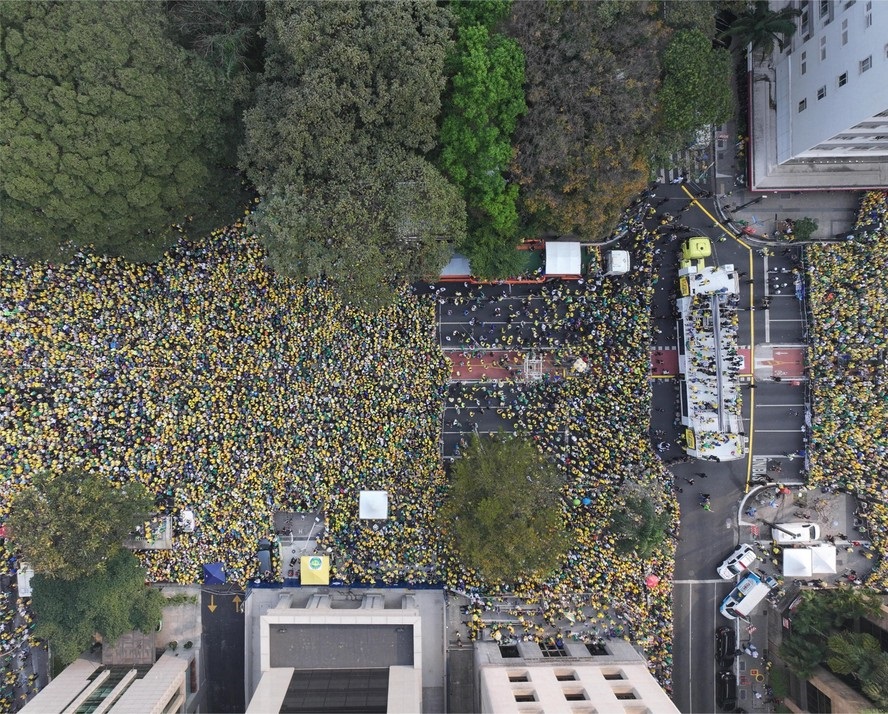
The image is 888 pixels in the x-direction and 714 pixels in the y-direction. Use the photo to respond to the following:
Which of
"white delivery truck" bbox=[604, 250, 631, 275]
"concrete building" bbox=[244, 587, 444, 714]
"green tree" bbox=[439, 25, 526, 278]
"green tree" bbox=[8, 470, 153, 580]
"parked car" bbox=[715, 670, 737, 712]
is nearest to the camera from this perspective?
"green tree" bbox=[439, 25, 526, 278]

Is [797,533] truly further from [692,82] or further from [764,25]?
[764,25]

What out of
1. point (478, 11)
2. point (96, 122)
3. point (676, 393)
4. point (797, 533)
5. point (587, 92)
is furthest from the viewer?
point (676, 393)

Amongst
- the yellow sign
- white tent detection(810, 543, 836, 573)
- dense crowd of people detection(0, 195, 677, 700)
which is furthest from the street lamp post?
the yellow sign

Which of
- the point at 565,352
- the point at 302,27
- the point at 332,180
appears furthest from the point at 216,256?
the point at 565,352

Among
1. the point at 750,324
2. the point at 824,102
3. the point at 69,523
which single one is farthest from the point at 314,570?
the point at 824,102

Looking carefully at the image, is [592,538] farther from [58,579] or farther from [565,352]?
[58,579]

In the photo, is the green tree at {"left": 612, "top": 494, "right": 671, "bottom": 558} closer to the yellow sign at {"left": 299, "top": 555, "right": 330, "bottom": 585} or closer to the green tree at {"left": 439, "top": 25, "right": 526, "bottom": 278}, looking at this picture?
the green tree at {"left": 439, "top": 25, "right": 526, "bottom": 278}
